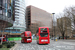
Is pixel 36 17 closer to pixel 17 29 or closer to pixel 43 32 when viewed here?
pixel 17 29

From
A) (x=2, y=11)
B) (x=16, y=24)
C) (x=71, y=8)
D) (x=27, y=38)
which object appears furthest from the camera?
(x=16, y=24)

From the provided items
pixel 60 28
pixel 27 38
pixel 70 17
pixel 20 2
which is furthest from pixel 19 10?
pixel 27 38

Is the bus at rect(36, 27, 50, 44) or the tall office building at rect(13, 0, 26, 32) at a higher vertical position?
the tall office building at rect(13, 0, 26, 32)

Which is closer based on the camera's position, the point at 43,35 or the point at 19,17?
the point at 43,35

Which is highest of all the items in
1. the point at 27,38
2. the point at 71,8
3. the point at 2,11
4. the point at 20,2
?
the point at 20,2

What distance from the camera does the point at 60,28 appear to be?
60.6 meters

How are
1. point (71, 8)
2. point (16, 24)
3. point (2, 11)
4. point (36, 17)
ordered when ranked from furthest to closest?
point (36, 17) < point (16, 24) < point (71, 8) < point (2, 11)

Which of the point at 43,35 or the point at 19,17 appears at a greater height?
the point at 19,17

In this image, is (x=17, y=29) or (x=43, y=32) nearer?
(x=43, y=32)

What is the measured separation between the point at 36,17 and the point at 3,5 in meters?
82.7

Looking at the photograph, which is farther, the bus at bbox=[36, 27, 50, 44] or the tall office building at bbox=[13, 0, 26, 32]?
the tall office building at bbox=[13, 0, 26, 32]

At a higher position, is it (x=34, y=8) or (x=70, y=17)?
(x=34, y=8)

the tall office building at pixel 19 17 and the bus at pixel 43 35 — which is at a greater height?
the tall office building at pixel 19 17

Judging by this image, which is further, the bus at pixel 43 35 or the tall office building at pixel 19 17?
the tall office building at pixel 19 17
